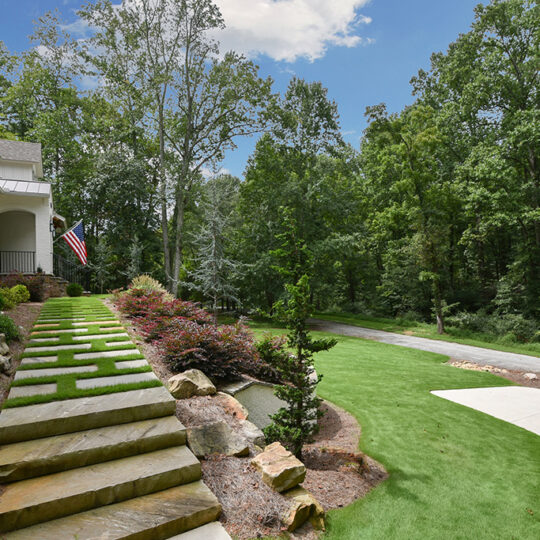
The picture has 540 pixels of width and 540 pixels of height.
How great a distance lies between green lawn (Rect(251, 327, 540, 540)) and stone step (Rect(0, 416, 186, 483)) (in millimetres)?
1698

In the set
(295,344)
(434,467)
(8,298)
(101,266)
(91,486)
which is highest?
(101,266)

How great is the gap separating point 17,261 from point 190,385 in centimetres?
1398

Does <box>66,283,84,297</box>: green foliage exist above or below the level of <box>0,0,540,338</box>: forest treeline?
below

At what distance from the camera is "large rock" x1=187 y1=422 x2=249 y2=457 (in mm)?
3311

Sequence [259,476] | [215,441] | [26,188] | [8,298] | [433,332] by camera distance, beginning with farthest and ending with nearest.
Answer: [433,332] → [26,188] → [8,298] → [215,441] → [259,476]

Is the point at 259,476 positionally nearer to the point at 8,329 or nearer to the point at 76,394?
the point at 76,394

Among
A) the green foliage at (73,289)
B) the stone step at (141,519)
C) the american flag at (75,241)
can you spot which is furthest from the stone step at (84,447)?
the green foliage at (73,289)

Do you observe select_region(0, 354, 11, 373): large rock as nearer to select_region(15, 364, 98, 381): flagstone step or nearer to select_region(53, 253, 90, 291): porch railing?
select_region(15, 364, 98, 381): flagstone step

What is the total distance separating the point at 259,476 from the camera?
10.3 feet

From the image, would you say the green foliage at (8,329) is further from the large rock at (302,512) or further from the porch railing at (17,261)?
the porch railing at (17,261)

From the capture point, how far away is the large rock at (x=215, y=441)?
130 inches

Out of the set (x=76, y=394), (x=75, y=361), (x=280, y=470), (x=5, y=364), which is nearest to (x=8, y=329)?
(x=5, y=364)

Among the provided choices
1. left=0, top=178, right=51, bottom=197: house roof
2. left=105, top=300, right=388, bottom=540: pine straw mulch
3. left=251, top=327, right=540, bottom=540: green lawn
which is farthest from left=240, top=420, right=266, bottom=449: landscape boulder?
left=0, top=178, right=51, bottom=197: house roof

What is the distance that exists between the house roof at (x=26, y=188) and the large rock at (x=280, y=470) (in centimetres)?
1375
